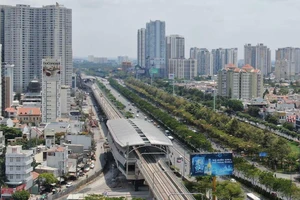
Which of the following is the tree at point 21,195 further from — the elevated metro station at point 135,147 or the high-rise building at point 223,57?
the high-rise building at point 223,57

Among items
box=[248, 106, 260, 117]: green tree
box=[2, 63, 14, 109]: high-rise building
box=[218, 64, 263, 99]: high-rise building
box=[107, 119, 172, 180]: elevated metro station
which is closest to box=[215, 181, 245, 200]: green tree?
box=[107, 119, 172, 180]: elevated metro station

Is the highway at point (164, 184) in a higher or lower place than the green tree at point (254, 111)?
lower

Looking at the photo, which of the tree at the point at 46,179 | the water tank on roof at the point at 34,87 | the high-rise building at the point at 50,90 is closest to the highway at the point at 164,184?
the tree at the point at 46,179

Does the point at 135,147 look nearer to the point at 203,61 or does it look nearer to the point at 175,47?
the point at 175,47

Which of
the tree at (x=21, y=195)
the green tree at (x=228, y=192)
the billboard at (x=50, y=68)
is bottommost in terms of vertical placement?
the tree at (x=21, y=195)

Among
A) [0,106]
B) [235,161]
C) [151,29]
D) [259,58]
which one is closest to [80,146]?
[235,161]

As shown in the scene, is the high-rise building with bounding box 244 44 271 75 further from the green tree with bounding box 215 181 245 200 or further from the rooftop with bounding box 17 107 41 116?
the green tree with bounding box 215 181 245 200
